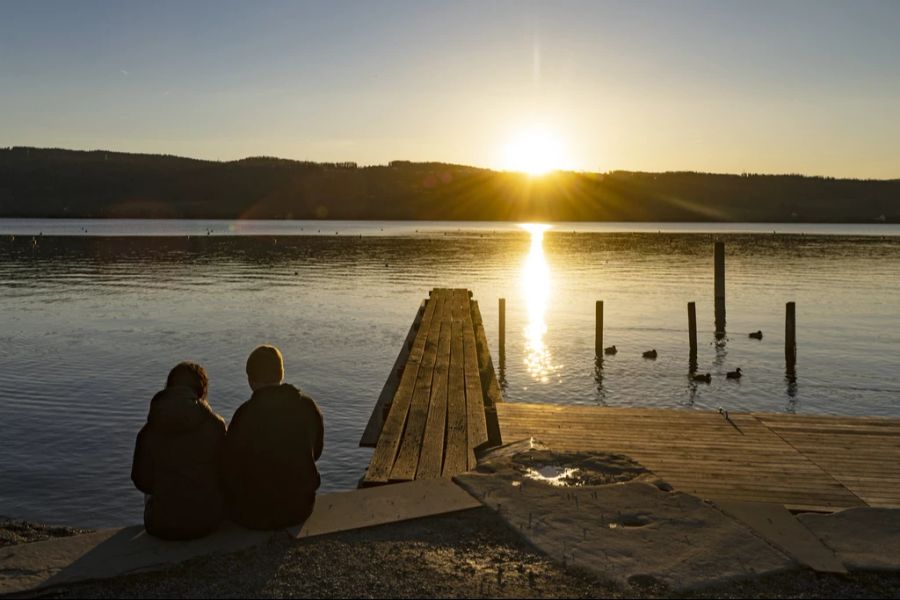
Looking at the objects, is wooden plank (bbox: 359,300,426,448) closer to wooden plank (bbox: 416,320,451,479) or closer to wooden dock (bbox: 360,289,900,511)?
wooden dock (bbox: 360,289,900,511)

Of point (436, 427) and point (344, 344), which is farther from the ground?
point (436, 427)

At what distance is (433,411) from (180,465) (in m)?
6.63

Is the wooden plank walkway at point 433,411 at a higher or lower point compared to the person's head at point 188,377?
lower

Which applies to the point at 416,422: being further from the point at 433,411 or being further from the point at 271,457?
the point at 271,457

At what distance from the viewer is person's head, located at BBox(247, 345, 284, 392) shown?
6477 millimetres

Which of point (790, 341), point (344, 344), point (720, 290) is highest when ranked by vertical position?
point (720, 290)

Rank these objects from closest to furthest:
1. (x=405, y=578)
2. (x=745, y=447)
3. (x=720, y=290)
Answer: (x=405, y=578) < (x=745, y=447) < (x=720, y=290)

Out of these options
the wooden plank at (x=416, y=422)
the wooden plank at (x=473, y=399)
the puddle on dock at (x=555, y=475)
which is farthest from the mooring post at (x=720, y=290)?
the puddle on dock at (x=555, y=475)

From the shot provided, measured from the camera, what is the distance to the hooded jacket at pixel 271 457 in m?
6.51

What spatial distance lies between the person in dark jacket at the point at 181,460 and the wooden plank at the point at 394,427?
2682 mm

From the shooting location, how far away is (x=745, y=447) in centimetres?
1016

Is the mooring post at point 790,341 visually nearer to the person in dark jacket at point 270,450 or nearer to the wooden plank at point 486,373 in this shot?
the wooden plank at point 486,373

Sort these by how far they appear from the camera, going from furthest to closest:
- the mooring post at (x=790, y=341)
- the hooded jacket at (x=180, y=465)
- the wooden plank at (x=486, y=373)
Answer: the mooring post at (x=790, y=341) < the wooden plank at (x=486, y=373) < the hooded jacket at (x=180, y=465)

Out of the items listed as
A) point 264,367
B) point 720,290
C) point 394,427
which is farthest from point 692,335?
point 264,367
